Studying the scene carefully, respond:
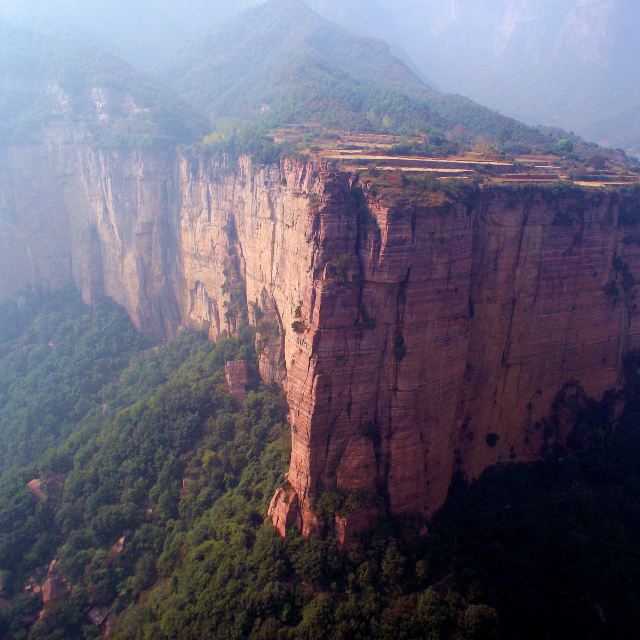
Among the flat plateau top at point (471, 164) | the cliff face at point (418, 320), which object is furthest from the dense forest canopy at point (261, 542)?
the flat plateau top at point (471, 164)

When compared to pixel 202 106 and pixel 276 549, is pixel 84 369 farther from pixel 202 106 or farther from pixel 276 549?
pixel 202 106

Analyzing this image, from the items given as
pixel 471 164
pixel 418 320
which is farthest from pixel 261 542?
pixel 471 164

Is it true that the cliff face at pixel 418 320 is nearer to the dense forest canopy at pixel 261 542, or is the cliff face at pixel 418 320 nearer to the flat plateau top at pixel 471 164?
the dense forest canopy at pixel 261 542

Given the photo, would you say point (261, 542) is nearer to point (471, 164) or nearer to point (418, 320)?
point (418, 320)

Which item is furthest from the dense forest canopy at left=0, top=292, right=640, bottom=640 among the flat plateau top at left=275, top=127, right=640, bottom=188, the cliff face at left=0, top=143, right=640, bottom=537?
the flat plateau top at left=275, top=127, right=640, bottom=188

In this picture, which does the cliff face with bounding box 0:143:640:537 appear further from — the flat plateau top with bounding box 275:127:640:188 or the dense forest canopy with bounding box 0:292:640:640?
the flat plateau top with bounding box 275:127:640:188

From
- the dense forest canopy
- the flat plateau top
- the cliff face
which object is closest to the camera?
the dense forest canopy

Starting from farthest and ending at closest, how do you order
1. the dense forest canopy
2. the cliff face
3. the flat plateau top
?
the flat plateau top < the cliff face < the dense forest canopy

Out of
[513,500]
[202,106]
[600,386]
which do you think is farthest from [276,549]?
[202,106]
